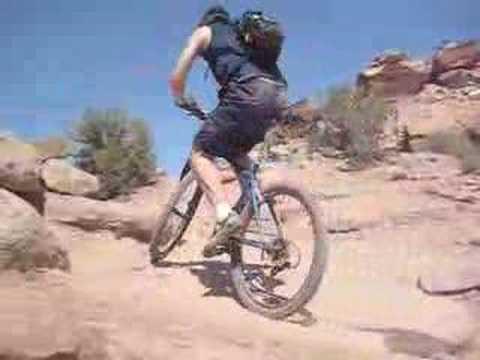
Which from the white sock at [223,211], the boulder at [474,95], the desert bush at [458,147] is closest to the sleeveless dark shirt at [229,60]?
the white sock at [223,211]

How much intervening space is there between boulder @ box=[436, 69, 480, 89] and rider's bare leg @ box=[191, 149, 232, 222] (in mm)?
21372

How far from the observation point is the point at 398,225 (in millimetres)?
9133

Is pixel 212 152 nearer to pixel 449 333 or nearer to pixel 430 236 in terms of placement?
pixel 449 333

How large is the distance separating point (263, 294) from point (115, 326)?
1640mm

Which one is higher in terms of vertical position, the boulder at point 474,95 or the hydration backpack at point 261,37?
the boulder at point 474,95

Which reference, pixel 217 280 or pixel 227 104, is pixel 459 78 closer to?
pixel 217 280

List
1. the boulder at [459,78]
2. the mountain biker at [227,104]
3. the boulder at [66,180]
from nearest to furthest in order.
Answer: the mountain biker at [227,104] → the boulder at [66,180] → the boulder at [459,78]

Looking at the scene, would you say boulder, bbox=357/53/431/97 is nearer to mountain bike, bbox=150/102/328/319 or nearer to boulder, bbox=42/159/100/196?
boulder, bbox=42/159/100/196

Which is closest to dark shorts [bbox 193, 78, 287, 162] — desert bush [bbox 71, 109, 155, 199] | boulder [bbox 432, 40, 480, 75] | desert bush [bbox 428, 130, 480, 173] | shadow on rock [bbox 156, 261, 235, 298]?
shadow on rock [bbox 156, 261, 235, 298]

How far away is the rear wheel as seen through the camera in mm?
5957

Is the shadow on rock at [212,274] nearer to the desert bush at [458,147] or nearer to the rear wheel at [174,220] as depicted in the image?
the rear wheel at [174,220]

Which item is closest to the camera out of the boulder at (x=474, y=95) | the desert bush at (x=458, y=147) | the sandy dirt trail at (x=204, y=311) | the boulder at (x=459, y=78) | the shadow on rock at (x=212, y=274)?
the sandy dirt trail at (x=204, y=311)

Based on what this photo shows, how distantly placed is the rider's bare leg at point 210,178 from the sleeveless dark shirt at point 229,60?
0.54 m

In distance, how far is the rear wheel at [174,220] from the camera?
5.96 meters
